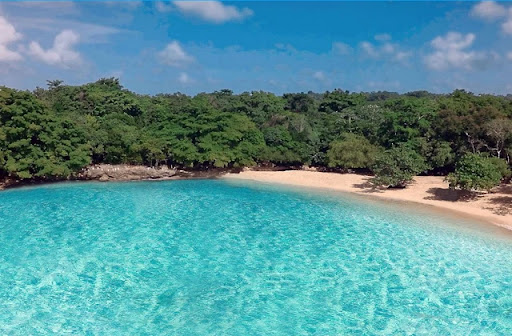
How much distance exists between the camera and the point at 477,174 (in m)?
22.9

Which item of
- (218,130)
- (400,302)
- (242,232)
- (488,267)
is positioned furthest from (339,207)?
(218,130)

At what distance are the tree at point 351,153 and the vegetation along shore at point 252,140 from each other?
84 millimetres

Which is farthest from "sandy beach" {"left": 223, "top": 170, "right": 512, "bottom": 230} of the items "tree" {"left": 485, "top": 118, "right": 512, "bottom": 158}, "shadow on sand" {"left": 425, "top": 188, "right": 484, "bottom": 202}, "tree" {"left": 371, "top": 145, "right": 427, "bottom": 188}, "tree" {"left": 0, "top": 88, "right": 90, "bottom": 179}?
"tree" {"left": 0, "top": 88, "right": 90, "bottom": 179}

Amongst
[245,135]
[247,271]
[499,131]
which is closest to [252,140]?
[245,135]

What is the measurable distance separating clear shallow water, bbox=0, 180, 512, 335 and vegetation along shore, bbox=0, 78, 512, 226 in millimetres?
5191

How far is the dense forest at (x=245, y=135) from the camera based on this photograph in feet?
90.6

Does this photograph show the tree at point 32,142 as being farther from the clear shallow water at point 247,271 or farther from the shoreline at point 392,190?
the clear shallow water at point 247,271

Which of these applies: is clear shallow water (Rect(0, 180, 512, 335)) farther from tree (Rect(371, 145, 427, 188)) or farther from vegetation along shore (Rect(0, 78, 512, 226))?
vegetation along shore (Rect(0, 78, 512, 226))

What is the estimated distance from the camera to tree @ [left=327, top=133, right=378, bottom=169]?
3244cm

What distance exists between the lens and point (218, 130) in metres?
34.7

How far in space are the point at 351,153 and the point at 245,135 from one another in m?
9.47

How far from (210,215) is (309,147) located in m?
16.5

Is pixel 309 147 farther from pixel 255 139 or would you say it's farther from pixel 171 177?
pixel 171 177

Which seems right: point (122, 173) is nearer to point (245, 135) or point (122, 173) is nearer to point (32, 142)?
point (32, 142)
